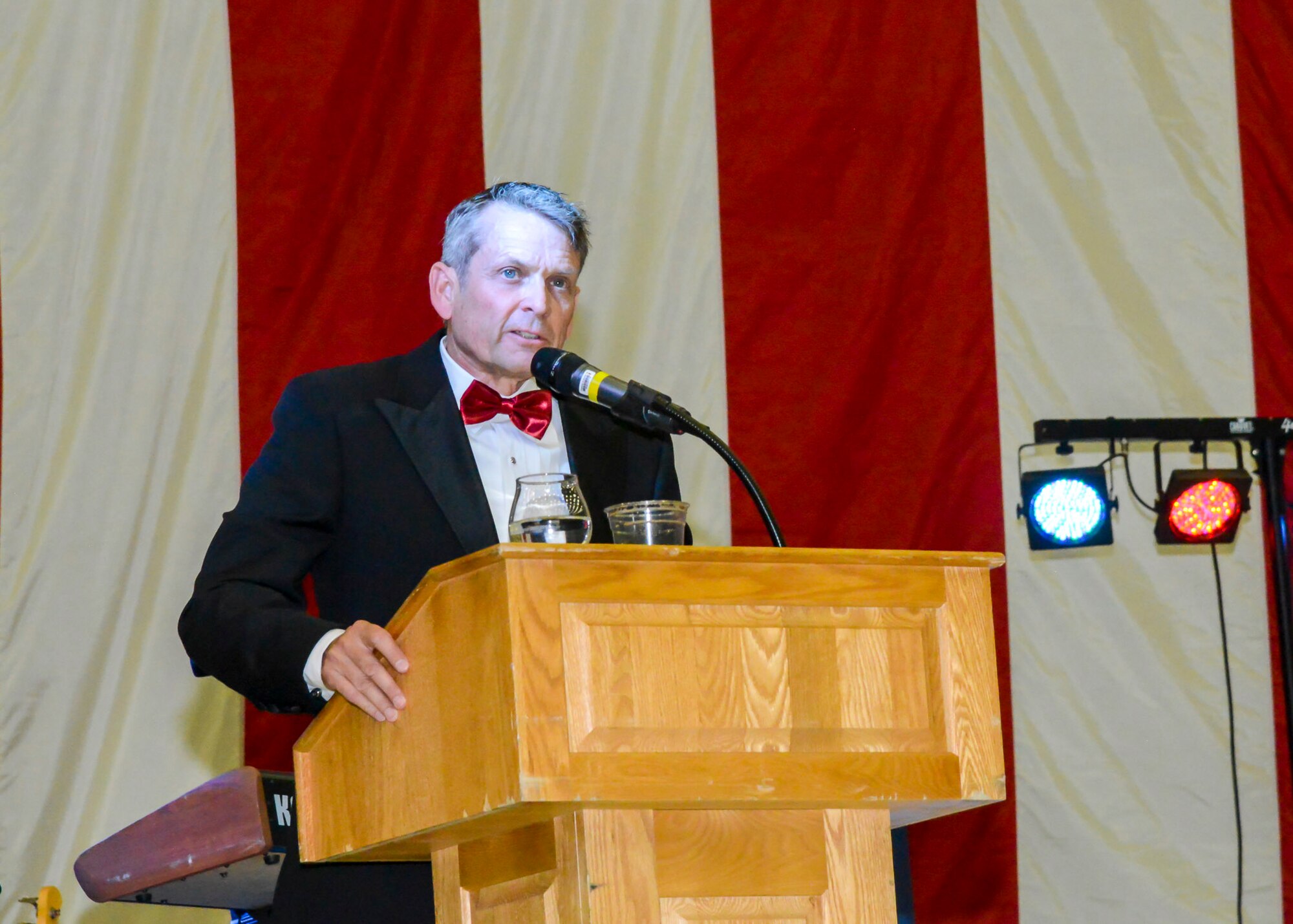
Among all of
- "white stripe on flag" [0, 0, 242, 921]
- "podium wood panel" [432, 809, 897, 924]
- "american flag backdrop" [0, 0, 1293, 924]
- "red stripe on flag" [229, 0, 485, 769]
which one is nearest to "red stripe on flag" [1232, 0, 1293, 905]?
"american flag backdrop" [0, 0, 1293, 924]

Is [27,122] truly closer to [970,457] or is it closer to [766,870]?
[970,457]

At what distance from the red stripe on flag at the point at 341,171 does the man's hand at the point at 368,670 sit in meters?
1.85

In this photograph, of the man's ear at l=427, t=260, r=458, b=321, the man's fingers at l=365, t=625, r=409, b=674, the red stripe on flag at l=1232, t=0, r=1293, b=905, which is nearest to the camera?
the man's fingers at l=365, t=625, r=409, b=674

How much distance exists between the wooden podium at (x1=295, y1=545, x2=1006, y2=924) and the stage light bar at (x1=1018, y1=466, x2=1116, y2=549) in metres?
2.04


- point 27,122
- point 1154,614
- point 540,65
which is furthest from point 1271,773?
point 27,122

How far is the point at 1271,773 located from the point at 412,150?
239 centimetres

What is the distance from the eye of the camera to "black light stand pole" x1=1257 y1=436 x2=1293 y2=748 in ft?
11.1

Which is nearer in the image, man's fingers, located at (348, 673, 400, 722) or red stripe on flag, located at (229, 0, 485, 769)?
man's fingers, located at (348, 673, 400, 722)

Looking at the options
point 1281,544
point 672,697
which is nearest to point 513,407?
point 672,697

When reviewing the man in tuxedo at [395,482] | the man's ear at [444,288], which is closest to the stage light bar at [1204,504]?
the man in tuxedo at [395,482]

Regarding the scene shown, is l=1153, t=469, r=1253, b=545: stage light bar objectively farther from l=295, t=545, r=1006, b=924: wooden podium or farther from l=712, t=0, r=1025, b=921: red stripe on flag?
Answer: l=295, t=545, r=1006, b=924: wooden podium

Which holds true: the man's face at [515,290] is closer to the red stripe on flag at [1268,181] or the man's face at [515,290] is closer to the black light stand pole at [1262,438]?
the black light stand pole at [1262,438]

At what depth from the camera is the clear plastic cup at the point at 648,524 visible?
164 cm

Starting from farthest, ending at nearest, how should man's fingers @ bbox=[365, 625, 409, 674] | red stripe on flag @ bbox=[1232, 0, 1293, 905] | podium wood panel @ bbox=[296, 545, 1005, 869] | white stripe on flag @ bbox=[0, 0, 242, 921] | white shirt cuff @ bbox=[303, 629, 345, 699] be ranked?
red stripe on flag @ bbox=[1232, 0, 1293, 905], white stripe on flag @ bbox=[0, 0, 242, 921], white shirt cuff @ bbox=[303, 629, 345, 699], man's fingers @ bbox=[365, 625, 409, 674], podium wood panel @ bbox=[296, 545, 1005, 869]
